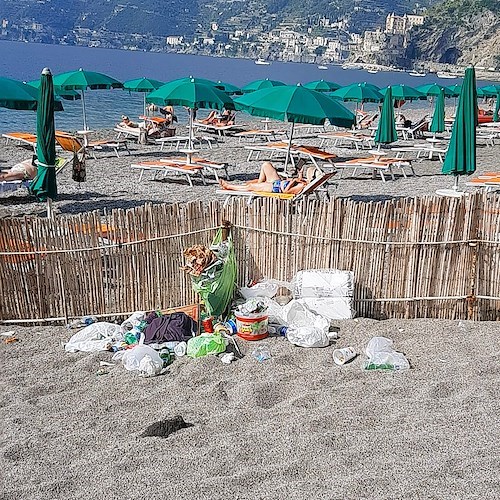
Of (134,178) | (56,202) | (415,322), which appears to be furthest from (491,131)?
(415,322)

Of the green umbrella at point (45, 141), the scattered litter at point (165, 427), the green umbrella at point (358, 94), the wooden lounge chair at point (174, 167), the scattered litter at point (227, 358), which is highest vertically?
the green umbrella at point (45, 141)

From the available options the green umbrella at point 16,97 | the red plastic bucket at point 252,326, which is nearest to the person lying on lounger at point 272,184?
the green umbrella at point 16,97

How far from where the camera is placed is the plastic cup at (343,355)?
5695mm

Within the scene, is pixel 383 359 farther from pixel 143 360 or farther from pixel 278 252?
pixel 143 360

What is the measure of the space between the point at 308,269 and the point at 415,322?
1078 millimetres

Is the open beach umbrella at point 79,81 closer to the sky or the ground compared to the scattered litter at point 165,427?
closer to the sky

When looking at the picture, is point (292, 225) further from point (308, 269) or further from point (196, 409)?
point (196, 409)

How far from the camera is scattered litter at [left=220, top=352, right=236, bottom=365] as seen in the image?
18.8ft

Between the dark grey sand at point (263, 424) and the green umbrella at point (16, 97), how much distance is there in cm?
505

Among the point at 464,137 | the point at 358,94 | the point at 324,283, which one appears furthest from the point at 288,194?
the point at 358,94

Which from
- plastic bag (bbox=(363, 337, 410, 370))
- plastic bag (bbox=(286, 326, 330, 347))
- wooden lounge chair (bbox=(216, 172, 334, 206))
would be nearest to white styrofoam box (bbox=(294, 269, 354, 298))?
plastic bag (bbox=(286, 326, 330, 347))

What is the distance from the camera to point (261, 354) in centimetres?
584

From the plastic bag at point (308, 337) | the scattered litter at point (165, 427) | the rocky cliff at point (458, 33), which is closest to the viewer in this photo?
the scattered litter at point (165, 427)

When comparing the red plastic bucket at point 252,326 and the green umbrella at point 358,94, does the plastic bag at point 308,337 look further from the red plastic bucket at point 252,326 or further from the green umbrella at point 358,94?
the green umbrella at point 358,94
